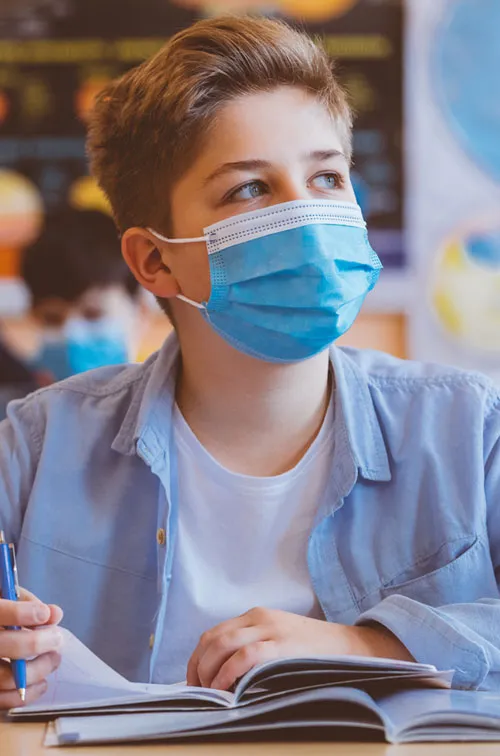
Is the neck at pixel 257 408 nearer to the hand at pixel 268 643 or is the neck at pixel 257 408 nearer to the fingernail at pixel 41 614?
the hand at pixel 268 643

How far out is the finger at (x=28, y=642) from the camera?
96 centimetres

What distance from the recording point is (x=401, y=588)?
1235 mm

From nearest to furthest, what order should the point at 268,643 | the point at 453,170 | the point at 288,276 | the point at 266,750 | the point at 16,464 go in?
the point at 266,750 → the point at 268,643 → the point at 288,276 → the point at 16,464 → the point at 453,170

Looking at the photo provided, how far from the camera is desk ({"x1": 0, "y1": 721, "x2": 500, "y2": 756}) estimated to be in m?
0.75

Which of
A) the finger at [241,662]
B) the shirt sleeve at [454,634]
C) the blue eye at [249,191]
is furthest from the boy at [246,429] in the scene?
the finger at [241,662]

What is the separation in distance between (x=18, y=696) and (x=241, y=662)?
0.67ft

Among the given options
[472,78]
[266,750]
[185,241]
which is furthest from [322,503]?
[472,78]

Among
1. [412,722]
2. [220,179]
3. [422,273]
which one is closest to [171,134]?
[220,179]

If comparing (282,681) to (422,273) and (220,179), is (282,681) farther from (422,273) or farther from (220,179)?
(422,273)

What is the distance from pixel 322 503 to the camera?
1.30 metres

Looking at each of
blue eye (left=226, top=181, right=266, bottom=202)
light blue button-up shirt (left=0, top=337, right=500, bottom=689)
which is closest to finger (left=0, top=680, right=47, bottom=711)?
light blue button-up shirt (left=0, top=337, right=500, bottom=689)

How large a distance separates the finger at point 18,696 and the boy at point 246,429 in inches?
12.4

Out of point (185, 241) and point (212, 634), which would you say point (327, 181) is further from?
point (212, 634)

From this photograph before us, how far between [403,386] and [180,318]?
0.32 m
